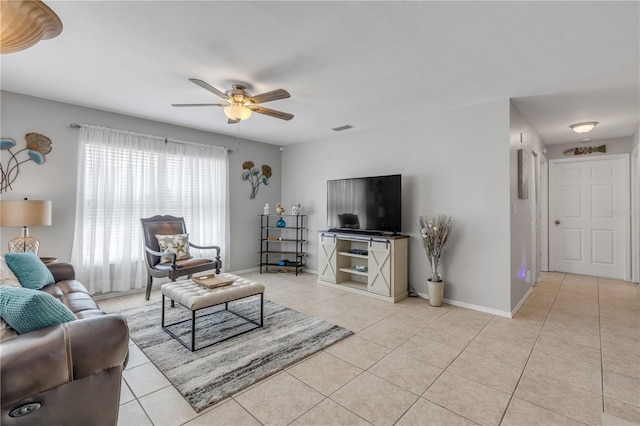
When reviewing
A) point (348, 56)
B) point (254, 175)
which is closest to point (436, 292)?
point (348, 56)

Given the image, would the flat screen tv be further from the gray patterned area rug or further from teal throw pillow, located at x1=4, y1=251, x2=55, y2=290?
teal throw pillow, located at x1=4, y1=251, x2=55, y2=290

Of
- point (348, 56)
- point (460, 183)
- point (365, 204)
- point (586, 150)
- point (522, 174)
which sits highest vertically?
point (348, 56)

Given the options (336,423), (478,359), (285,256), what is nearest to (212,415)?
(336,423)

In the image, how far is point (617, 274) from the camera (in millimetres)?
5082

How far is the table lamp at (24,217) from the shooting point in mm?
2848

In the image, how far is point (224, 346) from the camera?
257cm

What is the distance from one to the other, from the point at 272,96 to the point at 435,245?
2.58 meters

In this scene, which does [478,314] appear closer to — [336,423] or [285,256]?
[336,423]

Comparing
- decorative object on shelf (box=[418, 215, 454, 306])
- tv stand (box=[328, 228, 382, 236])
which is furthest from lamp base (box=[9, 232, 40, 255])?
decorative object on shelf (box=[418, 215, 454, 306])

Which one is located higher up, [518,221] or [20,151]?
[20,151]

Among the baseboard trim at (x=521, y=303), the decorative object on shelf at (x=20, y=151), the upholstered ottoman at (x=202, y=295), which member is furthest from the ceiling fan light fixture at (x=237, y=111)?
the baseboard trim at (x=521, y=303)

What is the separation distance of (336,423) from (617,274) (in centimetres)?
610

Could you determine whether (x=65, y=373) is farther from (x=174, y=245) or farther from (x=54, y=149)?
(x=54, y=149)

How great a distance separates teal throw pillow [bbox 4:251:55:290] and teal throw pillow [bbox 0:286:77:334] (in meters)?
1.34
